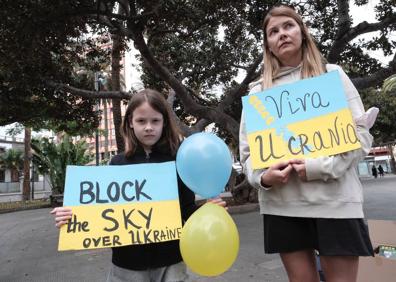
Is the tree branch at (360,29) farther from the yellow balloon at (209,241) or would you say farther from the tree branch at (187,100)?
the yellow balloon at (209,241)

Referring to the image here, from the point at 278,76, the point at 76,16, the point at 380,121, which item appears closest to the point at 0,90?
the point at 76,16

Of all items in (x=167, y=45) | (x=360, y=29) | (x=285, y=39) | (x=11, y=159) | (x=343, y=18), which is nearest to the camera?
(x=285, y=39)

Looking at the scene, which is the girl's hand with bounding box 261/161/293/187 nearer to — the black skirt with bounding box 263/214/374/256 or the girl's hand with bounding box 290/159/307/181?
the girl's hand with bounding box 290/159/307/181

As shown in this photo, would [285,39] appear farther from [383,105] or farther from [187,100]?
[383,105]

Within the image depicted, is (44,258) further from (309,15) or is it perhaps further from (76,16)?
(309,15)

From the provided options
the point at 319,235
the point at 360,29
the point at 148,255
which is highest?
the point at 360,29

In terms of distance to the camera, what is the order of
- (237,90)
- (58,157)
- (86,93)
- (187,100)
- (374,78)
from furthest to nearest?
1. (58,157)
2. (237,90)
3. (86,93)
4. (187,100)
5. (374,78)

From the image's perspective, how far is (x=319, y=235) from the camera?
160 cm

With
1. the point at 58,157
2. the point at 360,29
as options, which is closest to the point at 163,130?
the point at 360,29

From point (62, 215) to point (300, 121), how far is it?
1249 mm

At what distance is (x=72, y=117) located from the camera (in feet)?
38.4

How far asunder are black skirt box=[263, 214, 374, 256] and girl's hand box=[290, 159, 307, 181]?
198mm

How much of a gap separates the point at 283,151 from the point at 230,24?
372 inches

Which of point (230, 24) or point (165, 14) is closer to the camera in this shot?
point (165, 14)
